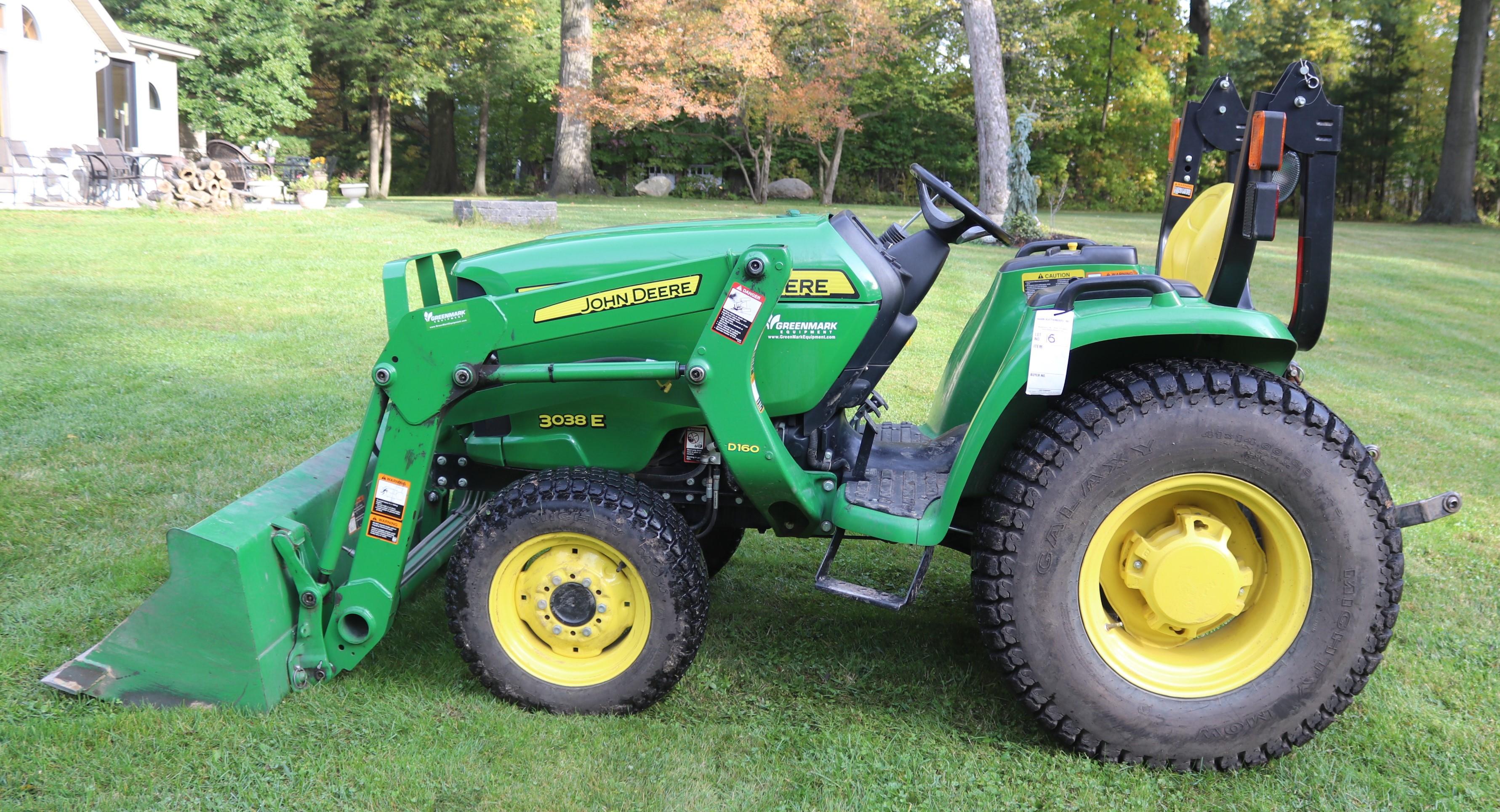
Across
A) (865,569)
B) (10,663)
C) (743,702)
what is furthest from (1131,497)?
(10,663)

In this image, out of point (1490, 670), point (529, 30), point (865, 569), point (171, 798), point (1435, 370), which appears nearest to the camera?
point (171, 798)

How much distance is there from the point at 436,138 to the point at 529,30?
6044 millimetres

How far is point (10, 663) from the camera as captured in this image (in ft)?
9.29

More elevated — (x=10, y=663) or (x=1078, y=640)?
(x=1078, y=640)

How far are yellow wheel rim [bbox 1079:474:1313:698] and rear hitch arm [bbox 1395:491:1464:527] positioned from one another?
24cm

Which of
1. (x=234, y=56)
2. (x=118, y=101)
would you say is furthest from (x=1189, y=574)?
(x=234, y=56)

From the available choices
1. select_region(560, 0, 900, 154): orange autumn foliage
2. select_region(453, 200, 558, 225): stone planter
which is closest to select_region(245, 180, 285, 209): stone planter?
select_region(453, 200, 558, 225): stone planter

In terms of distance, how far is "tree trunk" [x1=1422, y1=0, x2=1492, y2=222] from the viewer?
24122 mm

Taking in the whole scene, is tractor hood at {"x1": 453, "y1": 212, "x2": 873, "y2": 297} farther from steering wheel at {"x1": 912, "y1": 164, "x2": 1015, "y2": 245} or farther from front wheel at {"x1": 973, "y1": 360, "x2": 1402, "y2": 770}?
front wheel at {"x1": 973, "y1": 360, "x2": 1402, "y2": 770}

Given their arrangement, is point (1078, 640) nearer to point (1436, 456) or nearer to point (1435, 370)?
point (1436, 456)

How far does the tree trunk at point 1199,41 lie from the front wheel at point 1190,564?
31608 mm

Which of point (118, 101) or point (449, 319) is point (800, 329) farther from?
point (118, 101)

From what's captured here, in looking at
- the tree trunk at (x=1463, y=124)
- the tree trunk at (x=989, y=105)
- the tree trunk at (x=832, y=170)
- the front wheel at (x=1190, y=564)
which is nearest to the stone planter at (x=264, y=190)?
the tree trunk at (x=832, y=170)

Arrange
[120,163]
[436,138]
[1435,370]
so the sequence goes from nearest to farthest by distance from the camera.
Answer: [1435,370] → [120,163] → [436,138]
